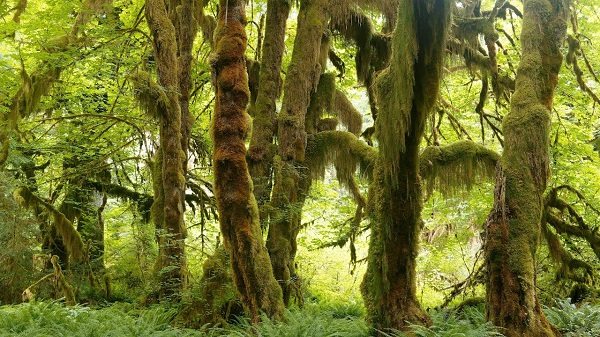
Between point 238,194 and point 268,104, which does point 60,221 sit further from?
point 238,194

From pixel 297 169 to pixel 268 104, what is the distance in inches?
48.0

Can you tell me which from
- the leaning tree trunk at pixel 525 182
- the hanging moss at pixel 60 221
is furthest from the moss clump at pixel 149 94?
the leaning tree trunk at pixel 525 182

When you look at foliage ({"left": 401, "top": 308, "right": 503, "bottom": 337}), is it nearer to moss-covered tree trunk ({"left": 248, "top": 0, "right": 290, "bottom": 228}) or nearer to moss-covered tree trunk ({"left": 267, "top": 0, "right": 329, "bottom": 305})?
moss-covered tree trunk ({"left": 267, "top": 0, "right": 329, "bottom": 305})

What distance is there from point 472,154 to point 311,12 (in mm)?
3702

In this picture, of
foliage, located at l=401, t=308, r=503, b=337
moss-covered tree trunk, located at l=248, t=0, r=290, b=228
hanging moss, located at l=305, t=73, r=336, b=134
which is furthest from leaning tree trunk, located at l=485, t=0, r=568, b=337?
hanging moss, located at l=305, t=73, r=336, b=134

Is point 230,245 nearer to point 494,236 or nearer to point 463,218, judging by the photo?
point 494,236

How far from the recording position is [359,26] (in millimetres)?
10875

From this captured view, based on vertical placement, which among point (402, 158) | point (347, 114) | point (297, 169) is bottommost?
point (402, 158)

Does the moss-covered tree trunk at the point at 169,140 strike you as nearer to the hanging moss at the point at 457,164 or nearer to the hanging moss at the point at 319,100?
the hanging moss at the point at 319,100

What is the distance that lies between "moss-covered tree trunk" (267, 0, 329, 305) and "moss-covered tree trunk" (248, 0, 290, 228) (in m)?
0.22

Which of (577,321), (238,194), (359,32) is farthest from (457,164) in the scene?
(238,194)

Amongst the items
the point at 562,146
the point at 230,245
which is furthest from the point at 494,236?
the point at 562,146

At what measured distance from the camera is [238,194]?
617 cm

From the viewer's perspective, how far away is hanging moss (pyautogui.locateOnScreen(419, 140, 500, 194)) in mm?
8805
